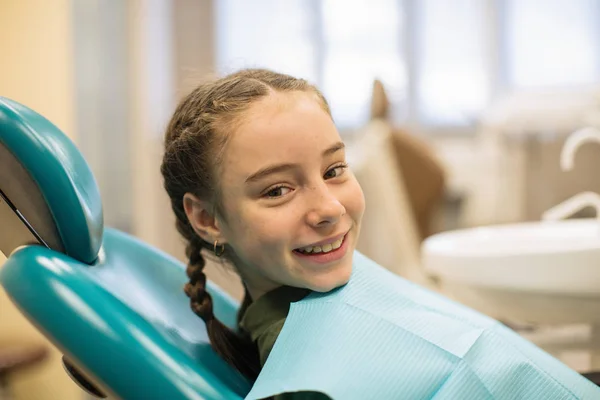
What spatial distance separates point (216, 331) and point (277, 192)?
0.21m

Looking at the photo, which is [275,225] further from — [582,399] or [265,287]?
[582,399]

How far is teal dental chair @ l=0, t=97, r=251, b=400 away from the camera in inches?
26.9

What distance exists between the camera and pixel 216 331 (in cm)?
92

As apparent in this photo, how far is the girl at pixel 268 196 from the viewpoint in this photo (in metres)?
0.82

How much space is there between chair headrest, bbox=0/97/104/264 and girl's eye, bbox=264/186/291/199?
20cm

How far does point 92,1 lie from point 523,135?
5.33ft

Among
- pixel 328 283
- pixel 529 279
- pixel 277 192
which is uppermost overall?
pixel 277 192

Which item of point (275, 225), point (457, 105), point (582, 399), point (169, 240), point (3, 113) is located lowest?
point (169, 240)

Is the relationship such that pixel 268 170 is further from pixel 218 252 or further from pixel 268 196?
pixel 218 252

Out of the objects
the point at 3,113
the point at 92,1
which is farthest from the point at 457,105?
the point at 3,113

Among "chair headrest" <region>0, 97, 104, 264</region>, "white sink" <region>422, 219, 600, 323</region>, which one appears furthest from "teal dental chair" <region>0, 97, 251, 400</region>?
"white sink" <region>422, 219, 600, 323</region>

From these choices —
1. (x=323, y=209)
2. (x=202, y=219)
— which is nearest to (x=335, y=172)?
(x=323, y=209)

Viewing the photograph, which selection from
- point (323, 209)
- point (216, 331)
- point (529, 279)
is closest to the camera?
point (323, 209)

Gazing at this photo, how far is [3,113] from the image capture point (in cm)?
73
